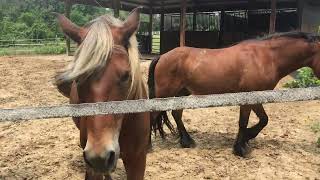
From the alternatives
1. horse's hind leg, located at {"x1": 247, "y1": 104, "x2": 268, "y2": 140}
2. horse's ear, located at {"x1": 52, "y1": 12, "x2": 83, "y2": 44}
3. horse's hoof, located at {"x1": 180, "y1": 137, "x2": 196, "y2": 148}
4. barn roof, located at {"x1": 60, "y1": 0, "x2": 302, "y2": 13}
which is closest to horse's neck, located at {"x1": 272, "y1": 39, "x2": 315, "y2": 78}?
horse's hind leg, located at {"x1": 247, "y1": 104, "x2": 268, "y2": 140}

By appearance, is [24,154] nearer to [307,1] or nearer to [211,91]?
[211,91]

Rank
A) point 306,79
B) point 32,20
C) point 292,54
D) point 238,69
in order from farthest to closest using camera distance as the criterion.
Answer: point 32,20 → point 306,79 → point 238,69 → point 292,54

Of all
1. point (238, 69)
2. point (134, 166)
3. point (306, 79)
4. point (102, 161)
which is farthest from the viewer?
point (306, 79)

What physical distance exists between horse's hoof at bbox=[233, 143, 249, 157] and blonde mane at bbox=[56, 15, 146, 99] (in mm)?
2923

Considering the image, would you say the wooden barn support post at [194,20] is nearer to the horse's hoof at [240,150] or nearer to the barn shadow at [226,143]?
the barn shadow at [226,143]

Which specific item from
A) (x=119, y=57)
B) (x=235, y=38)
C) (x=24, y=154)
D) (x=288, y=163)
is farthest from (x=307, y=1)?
(x=119, y=57)

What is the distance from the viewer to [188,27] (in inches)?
722

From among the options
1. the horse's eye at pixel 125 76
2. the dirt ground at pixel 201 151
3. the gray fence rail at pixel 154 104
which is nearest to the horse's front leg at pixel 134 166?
the gray fence rail at pixel 154 104

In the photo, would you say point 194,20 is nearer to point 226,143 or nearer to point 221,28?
point 221,28

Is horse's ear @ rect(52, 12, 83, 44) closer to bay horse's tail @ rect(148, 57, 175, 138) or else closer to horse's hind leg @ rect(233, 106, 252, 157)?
bay horse's tail @ rect(148, 57, 175, 138)

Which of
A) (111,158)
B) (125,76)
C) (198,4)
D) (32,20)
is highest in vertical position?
(198,4)

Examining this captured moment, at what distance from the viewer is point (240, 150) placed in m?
4.89

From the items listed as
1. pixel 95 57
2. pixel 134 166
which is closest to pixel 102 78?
pixel 95 57

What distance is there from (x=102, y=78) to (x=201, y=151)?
3331mm
